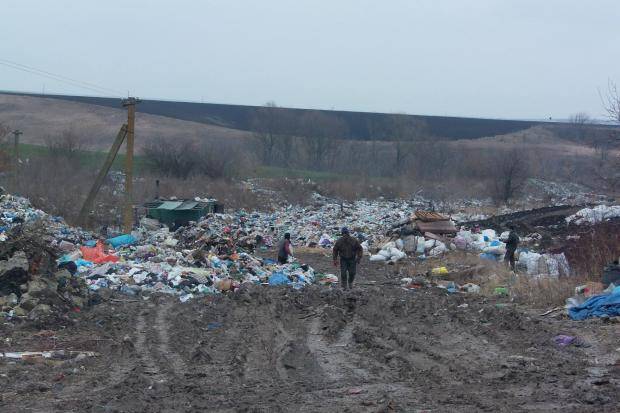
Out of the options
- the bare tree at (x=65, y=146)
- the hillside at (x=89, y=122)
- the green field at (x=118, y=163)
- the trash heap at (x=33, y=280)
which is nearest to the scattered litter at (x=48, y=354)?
the trash heap at (x=33, y=280)

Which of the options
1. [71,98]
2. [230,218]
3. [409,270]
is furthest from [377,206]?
[71,98]

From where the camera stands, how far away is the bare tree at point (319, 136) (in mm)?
68688

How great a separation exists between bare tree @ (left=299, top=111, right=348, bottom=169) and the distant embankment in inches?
65.5

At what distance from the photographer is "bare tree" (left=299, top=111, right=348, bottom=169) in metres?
68.7

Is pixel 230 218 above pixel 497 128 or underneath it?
underneath

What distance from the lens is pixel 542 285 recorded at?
13.8 meters

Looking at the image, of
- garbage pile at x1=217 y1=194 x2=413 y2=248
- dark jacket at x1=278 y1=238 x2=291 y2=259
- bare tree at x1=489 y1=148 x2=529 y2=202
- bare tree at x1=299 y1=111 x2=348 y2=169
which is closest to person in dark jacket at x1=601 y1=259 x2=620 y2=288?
dark jacket at x1=278 y1=238 x2=291 y2=259

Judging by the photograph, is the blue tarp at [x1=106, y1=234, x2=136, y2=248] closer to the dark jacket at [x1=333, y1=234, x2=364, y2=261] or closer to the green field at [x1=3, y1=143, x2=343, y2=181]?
the dark jacket at [x1=333, y1=234, x2=364, y2=261]

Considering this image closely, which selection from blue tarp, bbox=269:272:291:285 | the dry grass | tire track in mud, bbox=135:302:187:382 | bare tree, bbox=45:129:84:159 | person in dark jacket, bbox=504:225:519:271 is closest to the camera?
tire track in mud, bbox=135:302:187:382

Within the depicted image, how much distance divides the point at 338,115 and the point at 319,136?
958cm

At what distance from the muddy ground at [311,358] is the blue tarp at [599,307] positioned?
35 centimetres

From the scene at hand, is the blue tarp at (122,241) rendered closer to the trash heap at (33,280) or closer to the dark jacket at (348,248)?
Result: the trash heap at (33,280)

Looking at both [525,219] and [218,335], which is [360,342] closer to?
[218,335]

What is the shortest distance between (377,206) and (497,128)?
41.6 meters
